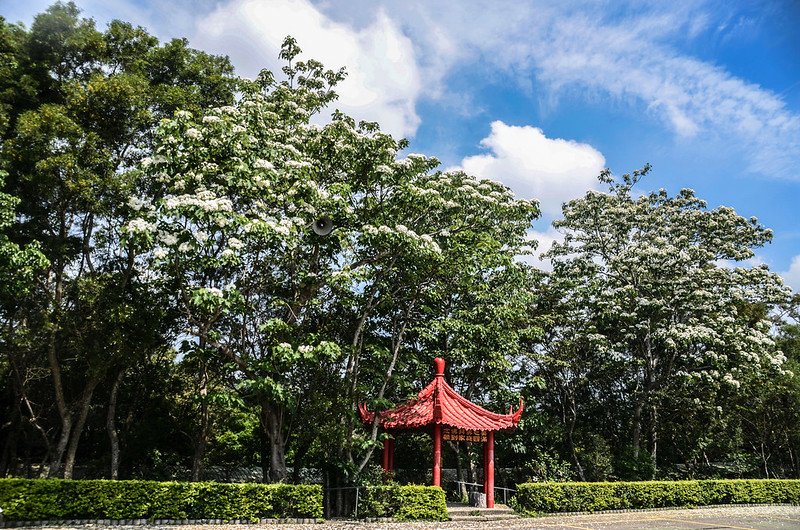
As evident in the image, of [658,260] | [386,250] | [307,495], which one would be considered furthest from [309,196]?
[658,260]

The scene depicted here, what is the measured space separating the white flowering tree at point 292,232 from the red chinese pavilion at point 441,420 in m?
1.48

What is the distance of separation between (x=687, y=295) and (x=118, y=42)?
69.4ft

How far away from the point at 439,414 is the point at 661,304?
1101 cm

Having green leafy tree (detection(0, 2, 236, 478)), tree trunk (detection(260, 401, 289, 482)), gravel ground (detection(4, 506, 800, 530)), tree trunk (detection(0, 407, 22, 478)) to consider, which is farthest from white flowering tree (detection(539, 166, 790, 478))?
tree trunk (detection(0, 407, 22, 478))

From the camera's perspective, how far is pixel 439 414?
52.1 ft

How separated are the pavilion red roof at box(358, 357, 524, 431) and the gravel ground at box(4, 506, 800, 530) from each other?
2656mm

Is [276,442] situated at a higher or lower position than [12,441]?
higher

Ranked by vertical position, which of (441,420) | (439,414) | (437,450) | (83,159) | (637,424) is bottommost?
(437,450)

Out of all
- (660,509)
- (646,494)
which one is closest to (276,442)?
(646,494)

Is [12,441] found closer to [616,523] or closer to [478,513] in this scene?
[478,513]

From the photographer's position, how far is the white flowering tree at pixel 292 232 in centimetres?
1190

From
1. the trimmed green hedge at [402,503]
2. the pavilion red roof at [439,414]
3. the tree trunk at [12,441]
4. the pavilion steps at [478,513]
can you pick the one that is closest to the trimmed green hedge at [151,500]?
the trimmed green hedge at [402,503]

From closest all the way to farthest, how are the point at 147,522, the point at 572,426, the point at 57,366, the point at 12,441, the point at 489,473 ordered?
the point at 147,522
the point at 57,366
the point at 489,473
the point at 12,441
the point at 572,426

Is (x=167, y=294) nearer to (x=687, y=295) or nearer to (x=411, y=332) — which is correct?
(x=411, y=332)
